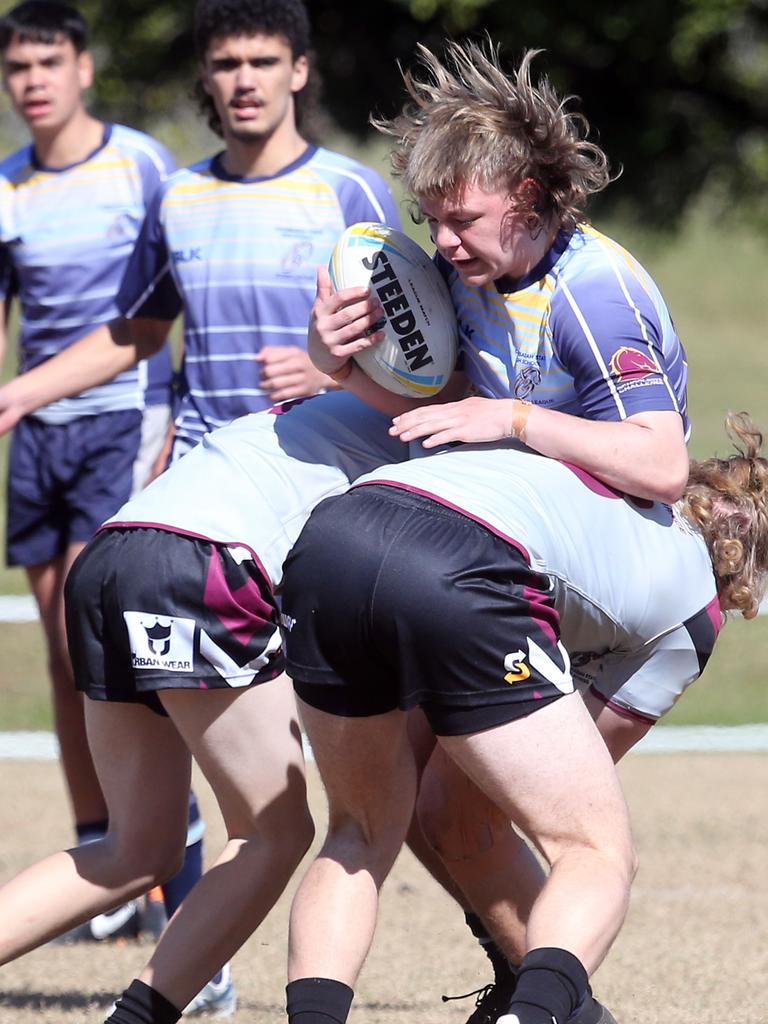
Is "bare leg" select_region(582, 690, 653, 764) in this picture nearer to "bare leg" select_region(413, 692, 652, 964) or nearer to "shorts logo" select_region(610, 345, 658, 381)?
"bare leg" select_region(413, 692, 652, 964)

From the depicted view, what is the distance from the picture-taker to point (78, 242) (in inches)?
197

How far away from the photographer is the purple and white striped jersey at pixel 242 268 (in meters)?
4.07

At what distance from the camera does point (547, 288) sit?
276cm

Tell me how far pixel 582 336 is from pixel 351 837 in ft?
3.28

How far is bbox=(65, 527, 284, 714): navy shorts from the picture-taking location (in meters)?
2.88

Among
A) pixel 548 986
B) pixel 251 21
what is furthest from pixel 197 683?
pixel 251 21

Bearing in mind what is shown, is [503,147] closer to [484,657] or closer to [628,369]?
[628,369]

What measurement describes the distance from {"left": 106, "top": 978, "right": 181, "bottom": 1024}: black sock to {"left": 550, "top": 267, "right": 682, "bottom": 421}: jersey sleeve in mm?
1399

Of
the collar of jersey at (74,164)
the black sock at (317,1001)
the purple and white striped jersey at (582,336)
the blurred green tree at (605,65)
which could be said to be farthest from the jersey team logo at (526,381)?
the blurred green tree at (605,65)

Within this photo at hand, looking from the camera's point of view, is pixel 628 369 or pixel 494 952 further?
pixel 494 952

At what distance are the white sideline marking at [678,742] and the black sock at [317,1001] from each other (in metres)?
4.59

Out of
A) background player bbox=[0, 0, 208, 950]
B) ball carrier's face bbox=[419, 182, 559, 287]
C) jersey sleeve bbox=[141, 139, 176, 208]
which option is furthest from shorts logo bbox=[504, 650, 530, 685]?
jersey sleeve bbox=[141, 139, 176, 208]

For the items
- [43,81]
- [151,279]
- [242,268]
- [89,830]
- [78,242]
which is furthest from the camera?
[43,81]

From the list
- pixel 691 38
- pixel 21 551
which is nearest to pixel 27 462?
pixel 21 551
